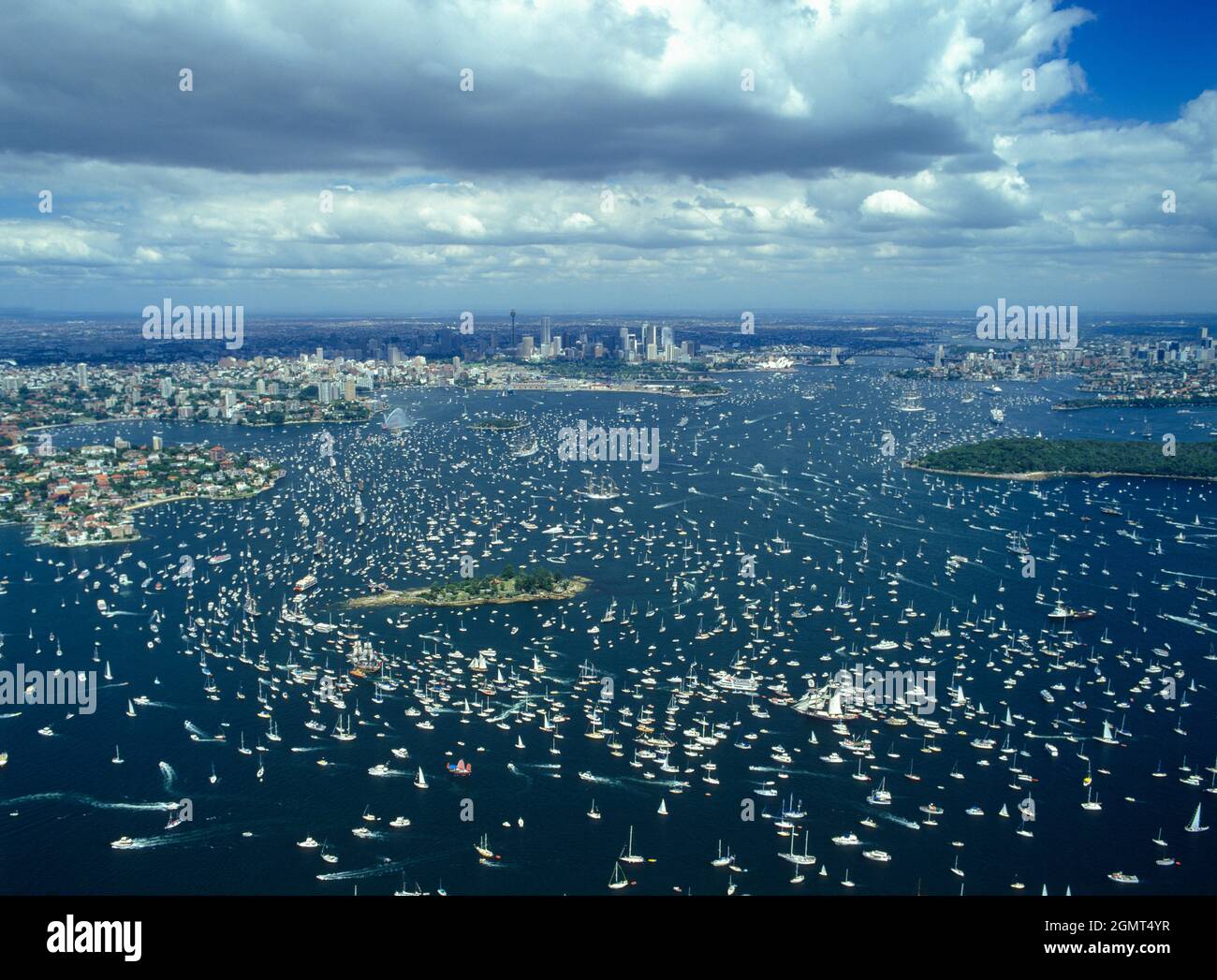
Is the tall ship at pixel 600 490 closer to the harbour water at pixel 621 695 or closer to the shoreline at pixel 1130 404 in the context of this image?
the harbour water at pixel 621 695

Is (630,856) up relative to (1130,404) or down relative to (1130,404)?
A: down


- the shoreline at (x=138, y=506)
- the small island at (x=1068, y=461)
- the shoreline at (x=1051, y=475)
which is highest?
the small island at (x=1068, y=461)

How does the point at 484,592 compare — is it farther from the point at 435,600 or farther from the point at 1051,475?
the point at 1051,475

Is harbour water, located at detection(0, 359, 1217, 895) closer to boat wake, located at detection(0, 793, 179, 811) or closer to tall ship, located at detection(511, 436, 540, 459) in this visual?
boat wake, located at detection(0, 793, 179, 811)

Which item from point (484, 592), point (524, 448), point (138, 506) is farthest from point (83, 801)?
point (524, 448)

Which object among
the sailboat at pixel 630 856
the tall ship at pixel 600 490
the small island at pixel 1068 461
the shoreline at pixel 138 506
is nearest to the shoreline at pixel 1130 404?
the small island at pixel 1068 461
